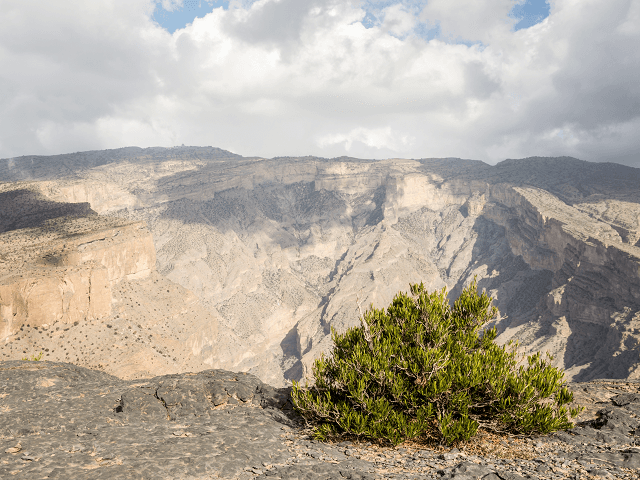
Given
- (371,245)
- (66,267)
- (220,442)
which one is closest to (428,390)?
(220,442)

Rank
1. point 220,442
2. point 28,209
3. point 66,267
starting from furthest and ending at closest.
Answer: point 28,209, point 66,267, point 220,442

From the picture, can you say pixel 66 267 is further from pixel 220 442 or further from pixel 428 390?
pixel 428 390

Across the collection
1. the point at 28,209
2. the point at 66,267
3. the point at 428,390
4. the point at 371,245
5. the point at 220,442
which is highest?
the point at 28,209

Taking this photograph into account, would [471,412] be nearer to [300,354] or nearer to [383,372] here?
[383,372]

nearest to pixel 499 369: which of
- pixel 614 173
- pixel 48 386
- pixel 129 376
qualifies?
pixel 48 386

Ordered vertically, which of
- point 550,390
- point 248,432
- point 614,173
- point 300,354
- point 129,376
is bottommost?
point 300,354

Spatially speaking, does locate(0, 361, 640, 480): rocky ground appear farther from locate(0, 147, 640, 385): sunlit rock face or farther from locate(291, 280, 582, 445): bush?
locate(0, 147, 640, 385): sunlit rock face

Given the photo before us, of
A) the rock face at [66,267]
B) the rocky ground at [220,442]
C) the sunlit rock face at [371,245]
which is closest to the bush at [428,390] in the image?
the rocky ground at [220,442]
